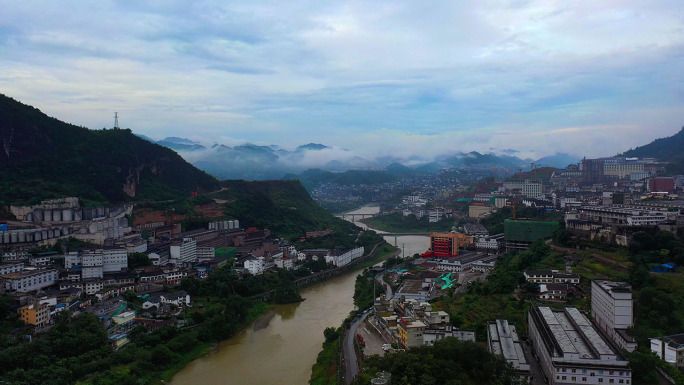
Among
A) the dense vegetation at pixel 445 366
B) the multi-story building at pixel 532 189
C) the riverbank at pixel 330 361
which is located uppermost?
the multi-story building at pixel 532 189

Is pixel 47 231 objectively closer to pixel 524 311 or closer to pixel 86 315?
pixel 86 315

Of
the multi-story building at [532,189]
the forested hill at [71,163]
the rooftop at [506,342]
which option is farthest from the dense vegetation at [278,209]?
the rooftop at [506,342]

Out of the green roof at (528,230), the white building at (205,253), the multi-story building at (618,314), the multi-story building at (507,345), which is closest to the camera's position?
the multi-story building at (507,345)

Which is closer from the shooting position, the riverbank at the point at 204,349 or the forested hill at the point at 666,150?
the riverbank at the point at 204,349

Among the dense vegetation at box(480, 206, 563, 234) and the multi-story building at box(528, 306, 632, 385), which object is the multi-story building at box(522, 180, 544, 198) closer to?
the dense vegetation at box(480, 206, 563, 234)

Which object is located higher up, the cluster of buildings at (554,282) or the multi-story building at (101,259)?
the multi-story building at (101,259)

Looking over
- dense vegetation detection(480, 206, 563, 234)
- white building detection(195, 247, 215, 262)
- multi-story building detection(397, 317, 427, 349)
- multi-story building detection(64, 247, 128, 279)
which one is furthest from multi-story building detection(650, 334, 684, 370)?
white building detection(195, 247, 215, 262)

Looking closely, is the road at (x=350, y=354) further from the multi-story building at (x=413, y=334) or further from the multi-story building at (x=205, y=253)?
the multi-story building at (x=205, y=253)
